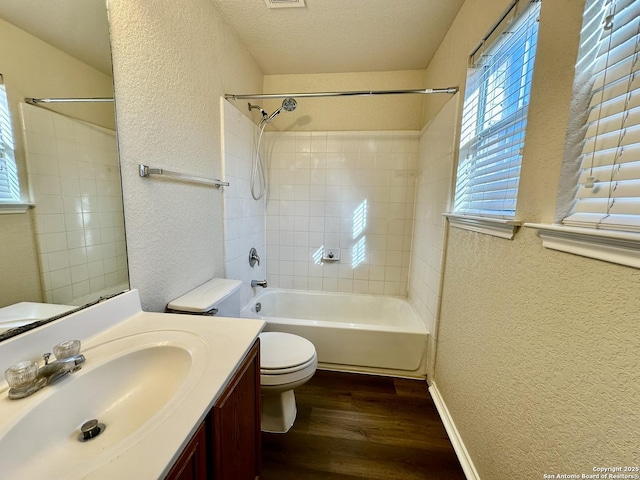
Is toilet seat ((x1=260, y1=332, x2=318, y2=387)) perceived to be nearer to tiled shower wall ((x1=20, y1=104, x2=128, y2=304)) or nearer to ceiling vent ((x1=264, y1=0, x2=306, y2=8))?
tiled shower wall ((x1=20, y1=104, x2=128, y2=304))

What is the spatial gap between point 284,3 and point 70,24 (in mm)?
1164

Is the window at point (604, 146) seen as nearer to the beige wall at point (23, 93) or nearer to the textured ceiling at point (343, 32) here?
the textured ceiling at point (343, 32)

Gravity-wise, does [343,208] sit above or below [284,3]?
below

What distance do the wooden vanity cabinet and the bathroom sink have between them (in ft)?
0.33

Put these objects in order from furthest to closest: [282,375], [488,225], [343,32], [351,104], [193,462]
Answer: [351,104] < [343,32] < [282,375] < [488,225] < [193,462]

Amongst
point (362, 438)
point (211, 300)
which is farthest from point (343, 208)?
point (362, 438)

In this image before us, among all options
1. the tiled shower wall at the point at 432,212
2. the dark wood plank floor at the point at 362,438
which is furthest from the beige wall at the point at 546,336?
the tiled shower wall at the point at 432,212

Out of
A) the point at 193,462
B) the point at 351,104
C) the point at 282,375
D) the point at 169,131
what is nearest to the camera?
the point at 193,462

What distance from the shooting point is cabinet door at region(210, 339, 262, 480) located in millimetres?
682

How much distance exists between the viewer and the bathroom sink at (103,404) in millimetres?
507

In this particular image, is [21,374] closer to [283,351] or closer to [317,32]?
[283,351]

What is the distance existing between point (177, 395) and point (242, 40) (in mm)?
2288

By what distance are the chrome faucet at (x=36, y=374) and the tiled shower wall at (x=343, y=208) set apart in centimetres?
201

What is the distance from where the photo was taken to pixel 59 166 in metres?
0.77
